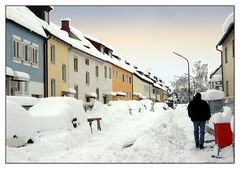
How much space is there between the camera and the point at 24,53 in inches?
353

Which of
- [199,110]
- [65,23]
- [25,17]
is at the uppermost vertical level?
[25,17]

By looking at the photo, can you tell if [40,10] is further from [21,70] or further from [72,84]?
[72,84]

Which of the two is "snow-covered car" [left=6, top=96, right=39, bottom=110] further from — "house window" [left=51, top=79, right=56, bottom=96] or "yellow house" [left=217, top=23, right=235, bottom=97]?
"yellow house" [left=217, top=23, right=235, bottom=97]

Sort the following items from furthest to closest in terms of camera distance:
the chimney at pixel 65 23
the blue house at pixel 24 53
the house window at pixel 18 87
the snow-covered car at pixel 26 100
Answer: the chimney at pixel 65 23, the snow-covered car at pixel 26 100, the house window at pixel 18 87, the blue house at pixel 24 53

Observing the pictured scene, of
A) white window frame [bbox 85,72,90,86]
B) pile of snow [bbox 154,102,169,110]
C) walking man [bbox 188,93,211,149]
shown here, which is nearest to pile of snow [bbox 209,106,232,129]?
walking man [bbox 188,93,211,149]

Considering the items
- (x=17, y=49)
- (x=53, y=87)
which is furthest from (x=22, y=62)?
(x=53, y=87)

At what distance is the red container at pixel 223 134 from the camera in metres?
7.34

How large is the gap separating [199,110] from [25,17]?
4.20 meters

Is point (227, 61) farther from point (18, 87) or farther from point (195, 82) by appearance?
point (18, 87)

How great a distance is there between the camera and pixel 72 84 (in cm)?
1031

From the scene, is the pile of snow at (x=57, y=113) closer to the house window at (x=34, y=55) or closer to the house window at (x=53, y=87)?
the house window at (x=53, y=87)

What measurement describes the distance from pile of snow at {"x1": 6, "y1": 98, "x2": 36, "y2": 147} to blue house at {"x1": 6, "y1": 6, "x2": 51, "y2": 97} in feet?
1.32

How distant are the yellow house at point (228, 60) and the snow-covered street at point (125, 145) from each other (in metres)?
1.07

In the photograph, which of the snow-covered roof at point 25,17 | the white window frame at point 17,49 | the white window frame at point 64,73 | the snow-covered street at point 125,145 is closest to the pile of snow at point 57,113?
the snow-covered street at point 125,145
